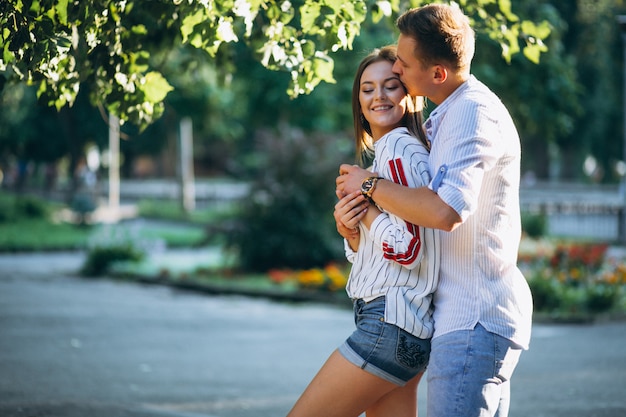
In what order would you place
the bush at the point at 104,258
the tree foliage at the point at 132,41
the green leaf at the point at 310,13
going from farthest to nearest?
the bush at the point at 104,258 < the green leaf at the point at 310,13 < the tree foliage at the point at 132,41

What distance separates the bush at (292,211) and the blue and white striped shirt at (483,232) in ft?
44.4

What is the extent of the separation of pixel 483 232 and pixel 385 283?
352mm

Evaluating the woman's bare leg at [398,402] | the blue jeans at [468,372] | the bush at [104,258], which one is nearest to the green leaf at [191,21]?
the woman's bare leg at [398,402]

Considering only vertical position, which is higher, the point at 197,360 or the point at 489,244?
the point at 489,244

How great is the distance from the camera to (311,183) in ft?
54.8

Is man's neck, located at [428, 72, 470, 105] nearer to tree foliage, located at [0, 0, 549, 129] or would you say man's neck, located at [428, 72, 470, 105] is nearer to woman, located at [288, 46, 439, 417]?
woman, located at [288, 46, 439, 417]

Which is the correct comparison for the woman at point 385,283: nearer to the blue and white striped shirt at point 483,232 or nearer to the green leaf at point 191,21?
the blue and white striped shirt at point 483,232

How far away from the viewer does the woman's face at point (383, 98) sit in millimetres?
3230

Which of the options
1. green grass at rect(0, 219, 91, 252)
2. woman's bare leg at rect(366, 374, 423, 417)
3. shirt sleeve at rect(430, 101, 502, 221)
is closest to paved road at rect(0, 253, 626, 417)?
woman's bare leg at rect(366, 374, 423, 417)

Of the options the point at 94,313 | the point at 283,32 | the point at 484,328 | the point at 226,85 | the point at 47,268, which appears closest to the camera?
the point at 484,328

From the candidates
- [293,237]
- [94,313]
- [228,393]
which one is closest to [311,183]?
[293,237]

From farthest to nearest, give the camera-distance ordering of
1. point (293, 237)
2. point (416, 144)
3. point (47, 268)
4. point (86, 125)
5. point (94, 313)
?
point (86, 125) < point (47, 268) < point (293, 237) < point (94, 313) < point (416, 144)

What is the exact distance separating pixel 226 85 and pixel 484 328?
15.5ft

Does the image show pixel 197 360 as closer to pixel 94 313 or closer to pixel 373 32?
pixel 94 313
